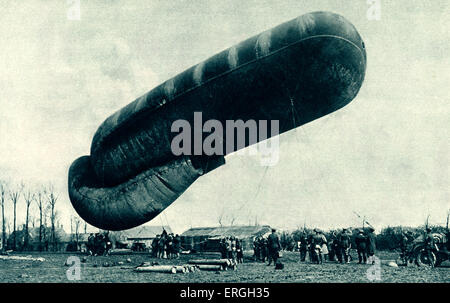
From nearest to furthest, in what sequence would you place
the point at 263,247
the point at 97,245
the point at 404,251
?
the point at 404,251, the point at 263,247, the point at 97,245

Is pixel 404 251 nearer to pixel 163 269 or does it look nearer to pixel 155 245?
pixel 163 269

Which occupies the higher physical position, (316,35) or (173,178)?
(316,35)

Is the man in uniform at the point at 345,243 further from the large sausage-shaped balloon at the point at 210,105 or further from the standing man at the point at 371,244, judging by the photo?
the large sausage-shaped balloon at the point at 210,105

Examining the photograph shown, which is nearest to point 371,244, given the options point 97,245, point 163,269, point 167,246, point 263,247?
point 263,247

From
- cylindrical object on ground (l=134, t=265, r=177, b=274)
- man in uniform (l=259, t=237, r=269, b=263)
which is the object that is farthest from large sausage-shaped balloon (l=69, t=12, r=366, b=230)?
man in uniform (l=259, t=237, r=269, b=263)

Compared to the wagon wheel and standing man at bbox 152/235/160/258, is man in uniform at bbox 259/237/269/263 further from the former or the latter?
the wagon wheel
